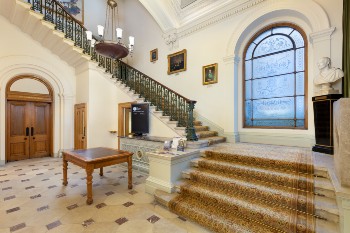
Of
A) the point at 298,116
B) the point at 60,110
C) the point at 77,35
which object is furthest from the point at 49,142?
the point at 298,116

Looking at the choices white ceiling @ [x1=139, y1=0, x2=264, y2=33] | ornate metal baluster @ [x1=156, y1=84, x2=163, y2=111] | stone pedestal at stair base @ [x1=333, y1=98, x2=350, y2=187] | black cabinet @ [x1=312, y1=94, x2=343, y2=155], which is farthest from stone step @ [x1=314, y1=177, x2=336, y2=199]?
white ceiling @ [x1=139, y1=0, x2=264, y2=33]

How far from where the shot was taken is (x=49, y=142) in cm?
788

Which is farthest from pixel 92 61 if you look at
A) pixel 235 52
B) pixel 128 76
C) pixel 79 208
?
pixel 79 208

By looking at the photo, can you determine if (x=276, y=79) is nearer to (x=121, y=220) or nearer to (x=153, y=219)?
(x=153, y=219)

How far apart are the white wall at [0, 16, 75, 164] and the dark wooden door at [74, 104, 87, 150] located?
0.31 m

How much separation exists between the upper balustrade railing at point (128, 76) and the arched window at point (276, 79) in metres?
2.33

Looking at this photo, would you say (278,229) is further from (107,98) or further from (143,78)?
(107,98)

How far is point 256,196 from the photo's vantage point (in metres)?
2.85

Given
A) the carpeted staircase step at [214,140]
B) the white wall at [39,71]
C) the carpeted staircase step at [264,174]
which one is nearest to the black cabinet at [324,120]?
the carpeted staircase step at [264,174]

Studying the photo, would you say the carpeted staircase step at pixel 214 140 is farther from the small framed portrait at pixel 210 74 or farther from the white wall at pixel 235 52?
the small framed portrait at pixel 210 74

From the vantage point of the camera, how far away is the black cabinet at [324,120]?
3.78 metres

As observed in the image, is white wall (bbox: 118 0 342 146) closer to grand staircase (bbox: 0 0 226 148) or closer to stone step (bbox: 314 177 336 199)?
grand staircase (bbox: 0 0 226 148)

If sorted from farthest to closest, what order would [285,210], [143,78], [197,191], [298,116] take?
[143,78] → [298,116] → [197,191] → [285,210]

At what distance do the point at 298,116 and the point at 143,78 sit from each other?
5.59 meters
